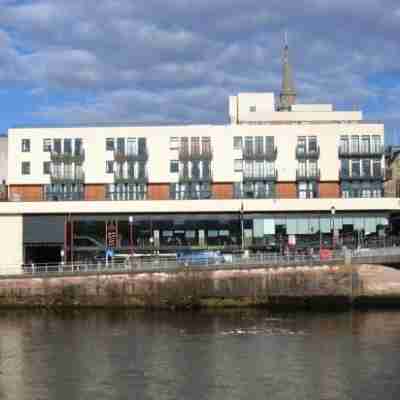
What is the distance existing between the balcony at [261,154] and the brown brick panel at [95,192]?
1785 centimetres

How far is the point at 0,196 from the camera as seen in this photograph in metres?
105

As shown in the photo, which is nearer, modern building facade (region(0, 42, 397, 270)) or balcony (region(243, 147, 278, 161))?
modern building facade (region(0, 42, 397, 270))

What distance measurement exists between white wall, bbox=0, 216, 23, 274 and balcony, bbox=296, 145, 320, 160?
3446 centimetres

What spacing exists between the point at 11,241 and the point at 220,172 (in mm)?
26347

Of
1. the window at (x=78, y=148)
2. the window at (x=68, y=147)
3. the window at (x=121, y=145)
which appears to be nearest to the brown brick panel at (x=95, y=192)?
the window at (x=78, y=148)

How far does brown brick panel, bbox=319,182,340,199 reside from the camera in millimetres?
100438

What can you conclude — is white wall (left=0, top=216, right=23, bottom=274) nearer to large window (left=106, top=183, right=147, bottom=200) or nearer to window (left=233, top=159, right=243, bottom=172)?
large window (left=106, top=183, right=147, bottom=200)

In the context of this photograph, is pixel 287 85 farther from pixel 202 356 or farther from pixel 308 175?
pixel 202 356

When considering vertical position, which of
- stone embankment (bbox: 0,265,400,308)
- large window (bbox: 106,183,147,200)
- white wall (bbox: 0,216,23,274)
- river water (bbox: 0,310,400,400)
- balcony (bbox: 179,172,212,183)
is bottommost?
river water (bbox: 0,310,400,400)

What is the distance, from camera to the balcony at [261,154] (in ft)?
329

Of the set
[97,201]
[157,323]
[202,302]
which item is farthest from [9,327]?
[97,201]

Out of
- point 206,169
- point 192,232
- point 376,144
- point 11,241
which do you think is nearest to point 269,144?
point 206,169

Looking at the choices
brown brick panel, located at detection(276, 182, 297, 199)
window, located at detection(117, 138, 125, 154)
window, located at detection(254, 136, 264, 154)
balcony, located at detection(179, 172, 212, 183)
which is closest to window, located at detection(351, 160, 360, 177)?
brown brick panel, located at detection(276, 182, 297, 199)

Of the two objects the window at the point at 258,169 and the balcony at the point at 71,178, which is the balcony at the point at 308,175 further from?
the balcony at the point at 71,178
